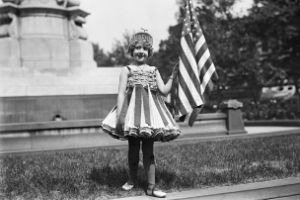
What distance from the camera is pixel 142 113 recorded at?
4672 mm

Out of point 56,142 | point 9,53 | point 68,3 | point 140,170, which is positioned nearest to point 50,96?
point 56,142

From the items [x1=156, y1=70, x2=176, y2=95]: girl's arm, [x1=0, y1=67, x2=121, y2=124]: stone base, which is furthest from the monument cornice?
[x1=156, y1=70, x2=176, y2=95]: girl's arm

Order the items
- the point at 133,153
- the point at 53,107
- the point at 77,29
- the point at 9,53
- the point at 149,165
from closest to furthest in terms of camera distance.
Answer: the point at 149,165
the point at 133,153
the point at 53,107
the point at 9,53
the point at 77,29

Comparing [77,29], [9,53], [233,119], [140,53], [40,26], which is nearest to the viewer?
[140,53]

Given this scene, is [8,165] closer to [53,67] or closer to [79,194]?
[79,194]

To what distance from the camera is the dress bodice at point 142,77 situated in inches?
193

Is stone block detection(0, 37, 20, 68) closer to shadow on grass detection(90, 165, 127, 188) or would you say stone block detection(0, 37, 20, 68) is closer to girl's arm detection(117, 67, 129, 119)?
shadow on grass detection(90, 165, 127, 188)

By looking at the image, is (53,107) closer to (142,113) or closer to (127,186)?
(127,186)

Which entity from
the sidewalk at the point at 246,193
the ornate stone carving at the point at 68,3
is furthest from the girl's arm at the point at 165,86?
the ornate stone carving at the point at 68,3

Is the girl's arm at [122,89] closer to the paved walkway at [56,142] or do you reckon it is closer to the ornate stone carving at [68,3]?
the paved walkway at [56,142]

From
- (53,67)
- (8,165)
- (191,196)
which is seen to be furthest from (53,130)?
(191,196)

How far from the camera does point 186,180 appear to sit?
5480mm

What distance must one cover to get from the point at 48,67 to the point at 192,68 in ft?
31.2

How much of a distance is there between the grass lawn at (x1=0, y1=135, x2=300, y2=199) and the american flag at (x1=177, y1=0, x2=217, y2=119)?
112 centimetres
